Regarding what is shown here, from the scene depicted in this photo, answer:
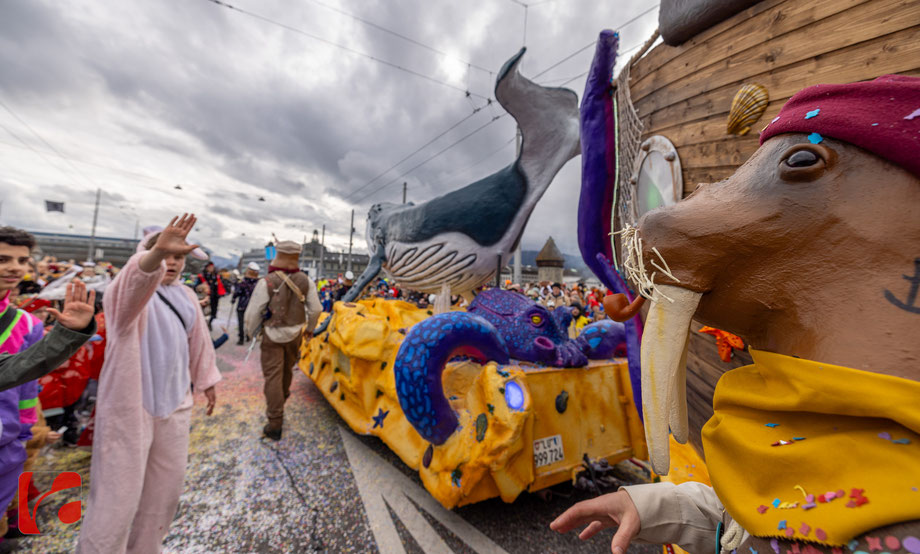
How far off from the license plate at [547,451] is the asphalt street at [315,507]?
1.17ft

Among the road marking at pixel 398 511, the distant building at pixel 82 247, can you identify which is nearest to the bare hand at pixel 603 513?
the road marking at pixel 398 511

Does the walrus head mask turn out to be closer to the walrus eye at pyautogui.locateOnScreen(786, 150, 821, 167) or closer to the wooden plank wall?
the walrus eye at pyautogui.locateOnScreen(786, 150, 821, 167)

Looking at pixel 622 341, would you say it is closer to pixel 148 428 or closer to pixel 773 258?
pixel 773 258

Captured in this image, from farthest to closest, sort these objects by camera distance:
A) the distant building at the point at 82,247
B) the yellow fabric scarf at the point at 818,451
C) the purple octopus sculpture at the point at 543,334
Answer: the distant building at the point at 82,247, the purple octopus sculpture at the point at 543,334, the yellow fabric scarf at the point at 818,451

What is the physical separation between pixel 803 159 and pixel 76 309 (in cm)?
210

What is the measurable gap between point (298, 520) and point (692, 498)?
90.6 inches

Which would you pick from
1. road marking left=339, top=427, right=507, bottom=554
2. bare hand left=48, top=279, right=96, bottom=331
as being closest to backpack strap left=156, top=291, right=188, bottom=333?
bare hand left=48, top=279, right=96, bottom=331

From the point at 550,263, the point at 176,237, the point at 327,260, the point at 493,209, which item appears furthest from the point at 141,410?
the point at 327,260

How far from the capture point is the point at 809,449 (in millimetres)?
520

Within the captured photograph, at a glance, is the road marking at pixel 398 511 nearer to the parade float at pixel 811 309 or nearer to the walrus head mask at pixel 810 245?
the parade float at pixel 811 309

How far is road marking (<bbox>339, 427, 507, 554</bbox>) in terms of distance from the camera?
2.03 metres

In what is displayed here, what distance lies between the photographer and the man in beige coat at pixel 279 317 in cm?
328

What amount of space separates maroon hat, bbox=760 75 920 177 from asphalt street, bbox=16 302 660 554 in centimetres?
232

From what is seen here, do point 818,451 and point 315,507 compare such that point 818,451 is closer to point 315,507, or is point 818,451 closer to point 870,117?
point 870,117
